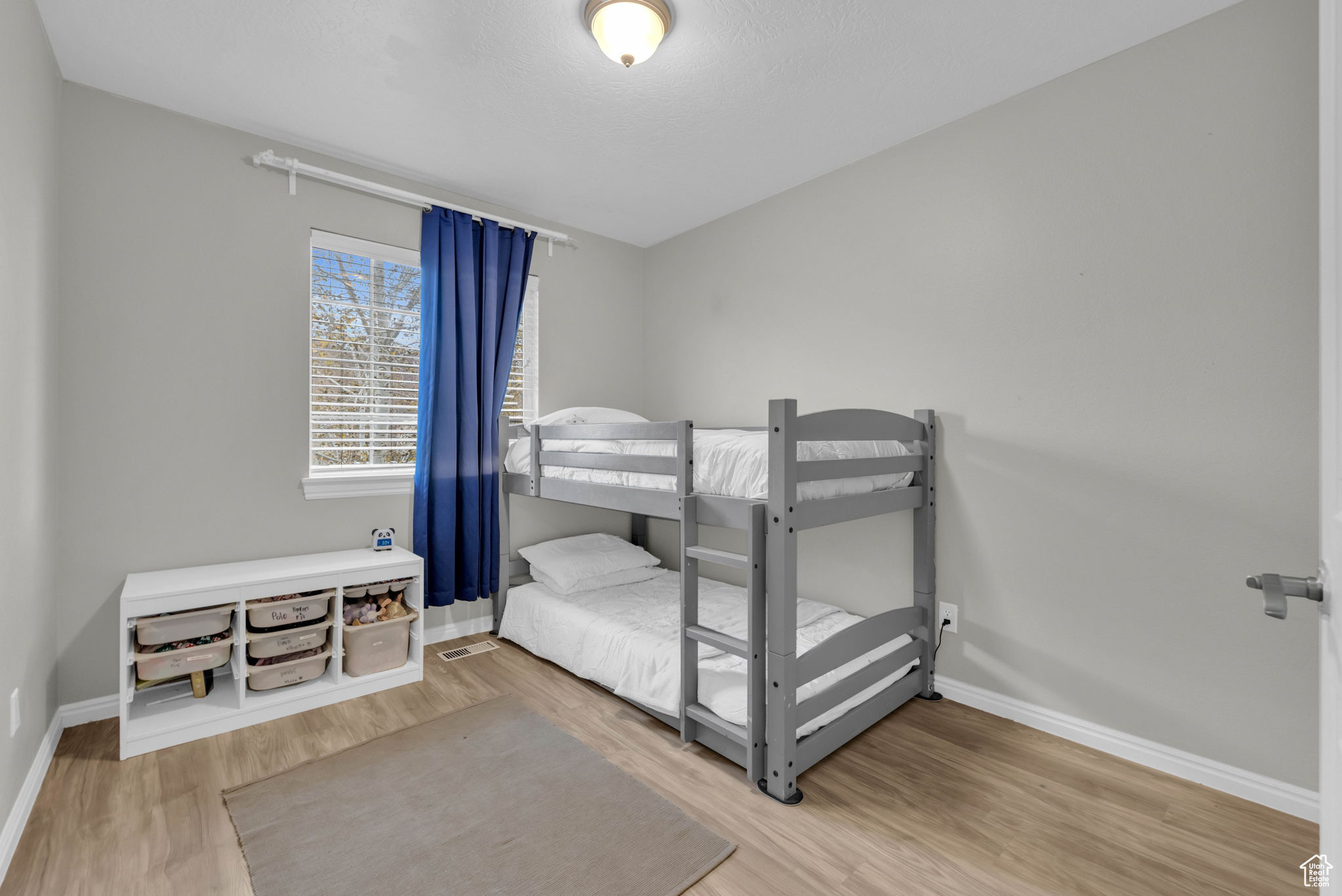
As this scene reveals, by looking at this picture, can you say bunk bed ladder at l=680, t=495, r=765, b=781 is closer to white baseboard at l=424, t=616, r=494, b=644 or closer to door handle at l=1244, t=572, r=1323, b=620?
door handle at l=1244, t=572, r=1323, b=620

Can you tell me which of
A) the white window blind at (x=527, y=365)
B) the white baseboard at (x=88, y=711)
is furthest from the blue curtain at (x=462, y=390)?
the white baseboard at (x=88, y=711)

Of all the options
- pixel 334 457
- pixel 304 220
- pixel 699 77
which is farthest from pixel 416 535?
pixel 699 77

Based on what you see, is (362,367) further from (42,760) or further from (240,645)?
(42,760)

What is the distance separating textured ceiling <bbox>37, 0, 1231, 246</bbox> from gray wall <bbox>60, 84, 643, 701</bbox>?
22cm

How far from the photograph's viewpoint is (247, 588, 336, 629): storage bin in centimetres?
237

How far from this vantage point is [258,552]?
8.80ft

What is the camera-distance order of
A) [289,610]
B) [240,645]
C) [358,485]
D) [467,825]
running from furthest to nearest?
[358,485] < [289,610] < [240,645] < [467,825]

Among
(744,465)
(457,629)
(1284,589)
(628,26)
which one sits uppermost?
(628,26)

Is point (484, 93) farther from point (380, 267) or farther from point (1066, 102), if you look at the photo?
point (1066, 102)

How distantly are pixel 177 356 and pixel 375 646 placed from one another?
1441mm

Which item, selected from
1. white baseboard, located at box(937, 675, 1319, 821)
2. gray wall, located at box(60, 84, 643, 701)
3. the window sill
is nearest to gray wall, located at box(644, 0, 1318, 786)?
white baseboard, located at box(937, 675, 1319, 821)

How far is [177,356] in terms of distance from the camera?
2.51 m

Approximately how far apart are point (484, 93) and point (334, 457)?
69.1 inches

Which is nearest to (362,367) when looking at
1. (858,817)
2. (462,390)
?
(462,390)
